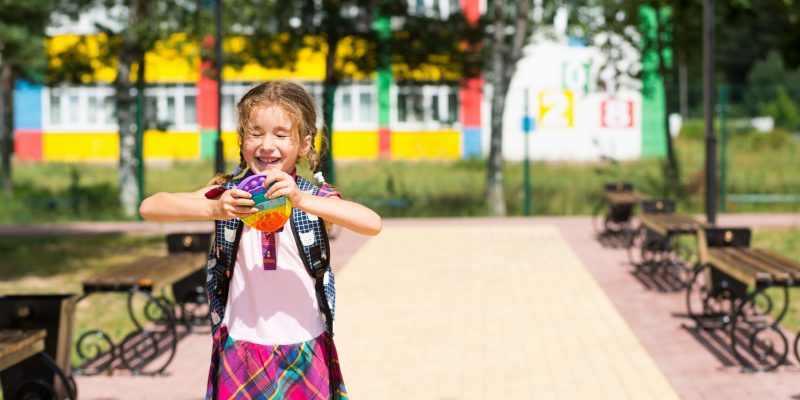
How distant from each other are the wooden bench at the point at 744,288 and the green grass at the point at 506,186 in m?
12.0

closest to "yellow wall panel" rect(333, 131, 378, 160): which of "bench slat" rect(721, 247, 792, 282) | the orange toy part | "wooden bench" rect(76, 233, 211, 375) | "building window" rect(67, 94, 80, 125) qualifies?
"building window" rect(67, 94, 80, 125)

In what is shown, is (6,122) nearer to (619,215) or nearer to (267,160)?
(619,215)

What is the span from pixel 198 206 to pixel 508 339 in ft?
19.3

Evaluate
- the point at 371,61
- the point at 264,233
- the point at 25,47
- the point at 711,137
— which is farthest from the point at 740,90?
the point at 264,233

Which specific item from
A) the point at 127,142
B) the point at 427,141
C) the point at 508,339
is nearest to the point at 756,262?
the point at 508,339

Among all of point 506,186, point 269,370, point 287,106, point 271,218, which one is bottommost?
point 269,370

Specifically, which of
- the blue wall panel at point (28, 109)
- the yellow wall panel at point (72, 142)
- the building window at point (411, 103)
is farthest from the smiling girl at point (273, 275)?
the blue wall panel at point (28, 109)

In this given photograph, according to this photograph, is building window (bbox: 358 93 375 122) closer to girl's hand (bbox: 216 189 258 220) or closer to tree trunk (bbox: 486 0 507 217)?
tree trunk (bbox: 486 0 507 217)

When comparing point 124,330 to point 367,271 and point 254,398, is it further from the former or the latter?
point 254,398

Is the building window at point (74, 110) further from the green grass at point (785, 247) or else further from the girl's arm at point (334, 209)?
the girl's arm at point (334, 209)

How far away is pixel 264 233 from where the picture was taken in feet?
11.6

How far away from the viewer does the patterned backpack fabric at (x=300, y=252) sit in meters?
3.57

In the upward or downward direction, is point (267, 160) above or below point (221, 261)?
above

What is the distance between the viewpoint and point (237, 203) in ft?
10.4
